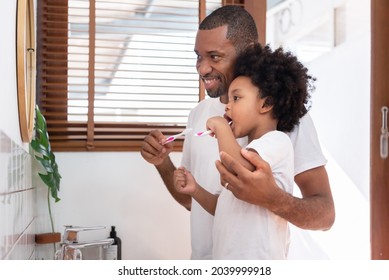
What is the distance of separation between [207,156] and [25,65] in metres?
0.32

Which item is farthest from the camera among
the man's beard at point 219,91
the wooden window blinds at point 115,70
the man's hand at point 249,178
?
the wooden window blinds at point 115,70

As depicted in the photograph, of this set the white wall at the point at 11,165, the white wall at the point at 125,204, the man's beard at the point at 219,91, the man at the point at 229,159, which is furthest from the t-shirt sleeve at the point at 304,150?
the white wall at the point at 11,165

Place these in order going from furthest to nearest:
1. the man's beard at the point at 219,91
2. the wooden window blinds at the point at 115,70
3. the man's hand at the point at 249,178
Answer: the wooden window blinds at the point at 115,70
the man's beard at the point at 219,91
the man's hand at the point at 249,178

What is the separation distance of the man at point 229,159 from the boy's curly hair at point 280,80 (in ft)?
0.12

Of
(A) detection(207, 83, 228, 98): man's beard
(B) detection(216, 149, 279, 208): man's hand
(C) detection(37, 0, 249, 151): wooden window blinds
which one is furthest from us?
(C) detection(37, 0, 249, 151): wooden window blinds

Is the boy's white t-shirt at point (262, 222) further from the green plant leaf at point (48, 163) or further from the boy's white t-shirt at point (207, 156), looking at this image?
the green plant leaf at point (48, 163)

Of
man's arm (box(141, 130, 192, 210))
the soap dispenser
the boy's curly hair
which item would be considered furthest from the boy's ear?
the soap dispenser

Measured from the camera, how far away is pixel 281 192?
0.60m

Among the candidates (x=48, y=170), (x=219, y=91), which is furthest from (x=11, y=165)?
(x=219, y=91)

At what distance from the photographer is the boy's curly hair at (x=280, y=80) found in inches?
24.6

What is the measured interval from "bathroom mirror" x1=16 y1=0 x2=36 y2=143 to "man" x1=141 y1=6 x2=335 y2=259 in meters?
0.21

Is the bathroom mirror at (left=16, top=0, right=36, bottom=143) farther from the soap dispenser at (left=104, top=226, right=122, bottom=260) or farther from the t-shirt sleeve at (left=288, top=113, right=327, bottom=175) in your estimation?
the t-shirt sleeve at (left=288, top=113, right=327, bottom=175)

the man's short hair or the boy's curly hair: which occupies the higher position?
the man's short hair

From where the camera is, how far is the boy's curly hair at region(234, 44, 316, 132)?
2.05 ft
